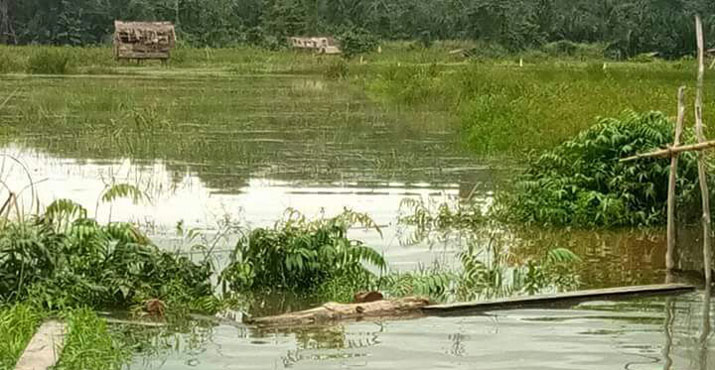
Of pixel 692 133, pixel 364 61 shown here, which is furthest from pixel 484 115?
pixel 364 61

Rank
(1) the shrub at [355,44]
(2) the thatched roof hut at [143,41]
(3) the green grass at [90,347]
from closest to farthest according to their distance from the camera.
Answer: (3) the green grass at [90,347]
(2) the thatched roof hut at [143,41]
(1) the shrub at [355,44]

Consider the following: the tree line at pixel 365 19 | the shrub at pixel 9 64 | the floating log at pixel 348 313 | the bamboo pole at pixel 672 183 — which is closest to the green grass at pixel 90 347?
the floating log at pixel 348 313

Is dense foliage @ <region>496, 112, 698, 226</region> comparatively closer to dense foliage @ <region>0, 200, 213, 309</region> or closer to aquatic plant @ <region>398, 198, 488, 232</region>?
aquatic plant @ <region>398, 198, 488, 232</region>

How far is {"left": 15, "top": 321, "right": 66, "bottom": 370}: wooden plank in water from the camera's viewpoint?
549cm

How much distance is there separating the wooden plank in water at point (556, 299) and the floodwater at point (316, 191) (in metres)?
0.08

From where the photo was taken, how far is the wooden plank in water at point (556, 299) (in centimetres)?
702

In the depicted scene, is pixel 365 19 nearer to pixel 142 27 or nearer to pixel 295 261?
pixel 142 27

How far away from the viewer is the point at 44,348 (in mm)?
5781

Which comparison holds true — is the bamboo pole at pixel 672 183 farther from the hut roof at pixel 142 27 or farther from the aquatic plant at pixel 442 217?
the hut roof at pixel 142 27

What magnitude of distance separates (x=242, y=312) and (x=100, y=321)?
1174mm

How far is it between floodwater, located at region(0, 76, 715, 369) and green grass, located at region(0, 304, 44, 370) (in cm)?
61

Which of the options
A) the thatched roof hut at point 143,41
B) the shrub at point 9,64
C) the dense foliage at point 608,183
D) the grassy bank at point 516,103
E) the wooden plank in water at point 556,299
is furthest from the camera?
the thatched roof hut at point 143,41

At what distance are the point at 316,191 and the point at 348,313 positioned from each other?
4851 millimetres

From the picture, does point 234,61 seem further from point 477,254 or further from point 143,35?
point 477,254
